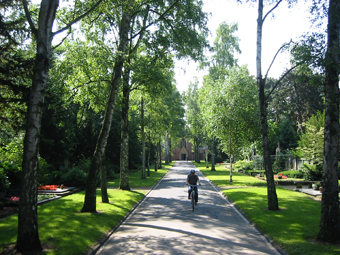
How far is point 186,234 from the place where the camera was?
9.13m

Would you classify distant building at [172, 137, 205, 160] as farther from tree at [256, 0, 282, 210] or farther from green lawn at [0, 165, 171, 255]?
green lawn at [0, 165, 171, 255]

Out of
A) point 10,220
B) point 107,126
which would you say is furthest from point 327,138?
point 10,220

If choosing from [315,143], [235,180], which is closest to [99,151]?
[235,180]

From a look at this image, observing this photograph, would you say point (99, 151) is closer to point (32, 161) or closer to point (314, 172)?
point (32, 161)

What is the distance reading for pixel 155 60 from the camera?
58.4ft

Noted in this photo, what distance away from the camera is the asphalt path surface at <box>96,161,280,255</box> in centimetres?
760

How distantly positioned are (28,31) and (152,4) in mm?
8532

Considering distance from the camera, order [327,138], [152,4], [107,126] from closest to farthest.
Answer: [327,138] → [107,126] → [152,4]

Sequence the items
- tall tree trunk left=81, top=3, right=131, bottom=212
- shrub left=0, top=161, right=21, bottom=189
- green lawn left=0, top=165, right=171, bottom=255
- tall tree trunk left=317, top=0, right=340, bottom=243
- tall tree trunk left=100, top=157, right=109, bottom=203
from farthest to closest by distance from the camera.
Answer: shrub left=0, top=161, right=21, bottom=189, tall tree trunk left=100, top=157, right=109, bottom=203, tall tree trunk left=81, top=3, right=131, bottom=212, tall tree trunk left=317, top=0, right=340, bottom=243, green lawn left=0, top=165, right=171, bottom=255

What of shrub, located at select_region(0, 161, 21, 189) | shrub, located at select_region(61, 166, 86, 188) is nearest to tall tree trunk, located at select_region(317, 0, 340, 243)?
shrub, located at select_region(0, 161, 21, 189)

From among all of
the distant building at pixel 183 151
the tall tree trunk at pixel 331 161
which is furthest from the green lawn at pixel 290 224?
the distant building at pixel 183 151

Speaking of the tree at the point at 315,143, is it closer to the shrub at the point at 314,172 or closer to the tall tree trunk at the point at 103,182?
the shrub at the point at 314,172

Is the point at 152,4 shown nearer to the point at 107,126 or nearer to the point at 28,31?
the point at 107,126

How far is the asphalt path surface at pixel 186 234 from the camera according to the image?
7.60 metres
